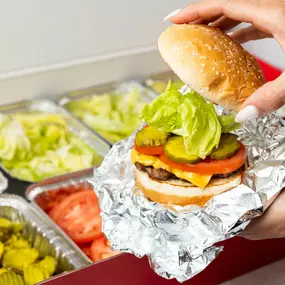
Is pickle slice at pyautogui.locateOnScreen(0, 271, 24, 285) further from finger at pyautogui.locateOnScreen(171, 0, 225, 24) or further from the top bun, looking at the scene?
finger at pyautogui.locateOnScreen(171, 0, 225, 24)

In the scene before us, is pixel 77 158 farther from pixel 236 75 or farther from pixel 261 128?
pixel 236 75

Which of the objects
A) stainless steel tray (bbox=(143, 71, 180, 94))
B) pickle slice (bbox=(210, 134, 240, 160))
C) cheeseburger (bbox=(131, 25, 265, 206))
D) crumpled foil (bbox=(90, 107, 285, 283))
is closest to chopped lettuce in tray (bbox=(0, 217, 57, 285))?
crumpled foil (bbox=(90, 107, 285, 283))

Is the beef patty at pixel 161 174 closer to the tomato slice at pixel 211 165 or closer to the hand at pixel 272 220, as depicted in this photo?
the tomato slice at pixel 211 165

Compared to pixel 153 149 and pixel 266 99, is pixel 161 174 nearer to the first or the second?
pixel 153 149

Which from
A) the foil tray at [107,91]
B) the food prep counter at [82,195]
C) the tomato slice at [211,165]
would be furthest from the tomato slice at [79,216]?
the foil tray at [107,91]

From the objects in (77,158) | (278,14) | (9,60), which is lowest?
(77,158)

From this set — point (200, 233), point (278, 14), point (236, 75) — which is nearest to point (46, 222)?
point (200, 233)
